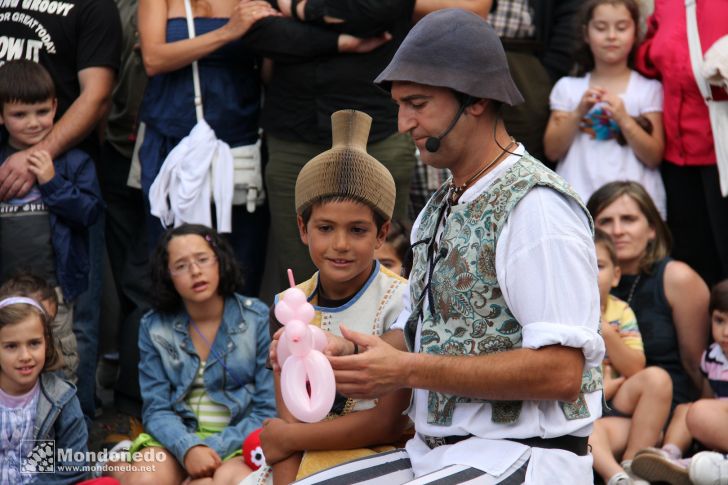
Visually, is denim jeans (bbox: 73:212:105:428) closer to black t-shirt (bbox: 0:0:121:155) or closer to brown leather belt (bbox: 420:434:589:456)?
black t-shirt (bbox: 0:0:121:155)

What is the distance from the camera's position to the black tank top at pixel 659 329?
5410 millimetres

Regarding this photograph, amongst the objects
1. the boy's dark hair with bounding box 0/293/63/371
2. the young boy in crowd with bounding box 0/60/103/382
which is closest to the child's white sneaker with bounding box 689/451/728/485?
the boy's dark hair with bounding box 0/293/63/371

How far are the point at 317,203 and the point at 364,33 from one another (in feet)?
6.10

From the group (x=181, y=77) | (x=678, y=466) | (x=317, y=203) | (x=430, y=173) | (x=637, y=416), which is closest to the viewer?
(x=317, y=203)

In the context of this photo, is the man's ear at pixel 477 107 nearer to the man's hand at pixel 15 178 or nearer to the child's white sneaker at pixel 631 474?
the child's white sneaker at pixel 631 474

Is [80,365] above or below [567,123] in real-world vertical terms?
below

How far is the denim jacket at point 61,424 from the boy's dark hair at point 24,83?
1438 mm

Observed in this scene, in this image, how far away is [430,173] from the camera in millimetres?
6062

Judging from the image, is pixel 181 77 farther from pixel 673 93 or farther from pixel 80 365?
pixel 673 93

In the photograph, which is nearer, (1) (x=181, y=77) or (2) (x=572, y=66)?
(1) (x=181, y=77)

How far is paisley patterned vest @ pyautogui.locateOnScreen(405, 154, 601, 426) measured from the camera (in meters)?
2.99

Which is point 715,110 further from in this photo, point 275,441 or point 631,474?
point 275,441

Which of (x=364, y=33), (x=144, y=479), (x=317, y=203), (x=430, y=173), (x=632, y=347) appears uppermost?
(x=364, y=33)

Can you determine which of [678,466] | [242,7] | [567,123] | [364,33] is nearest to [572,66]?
[567,123]
